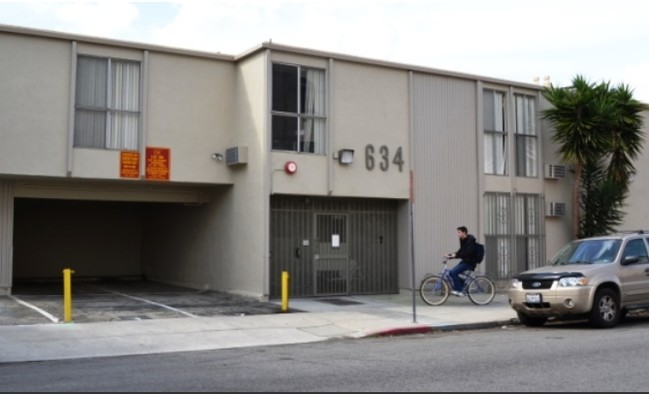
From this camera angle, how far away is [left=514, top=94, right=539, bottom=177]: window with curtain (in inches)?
835

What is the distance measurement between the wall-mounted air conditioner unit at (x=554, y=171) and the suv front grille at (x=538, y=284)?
27.7ft

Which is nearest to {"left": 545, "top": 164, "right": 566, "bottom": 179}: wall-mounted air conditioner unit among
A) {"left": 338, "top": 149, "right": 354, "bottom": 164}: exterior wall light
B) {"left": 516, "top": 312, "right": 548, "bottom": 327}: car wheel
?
{"left": 338, "top": 149, "right": 354, "bottom": 164}: exterior wall light

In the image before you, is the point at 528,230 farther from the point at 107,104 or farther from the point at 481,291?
the point at 107,104

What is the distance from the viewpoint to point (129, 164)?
17.0 m

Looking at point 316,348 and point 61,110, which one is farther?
point 61,110

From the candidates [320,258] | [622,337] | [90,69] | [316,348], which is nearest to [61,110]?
[90,69]

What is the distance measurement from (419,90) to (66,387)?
13349 mm

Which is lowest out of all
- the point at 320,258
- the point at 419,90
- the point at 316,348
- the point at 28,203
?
the point at 316,348

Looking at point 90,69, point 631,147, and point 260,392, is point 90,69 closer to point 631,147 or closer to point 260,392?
point 260,392

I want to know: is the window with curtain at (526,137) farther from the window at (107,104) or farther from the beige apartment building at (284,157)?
the window at (107,104)

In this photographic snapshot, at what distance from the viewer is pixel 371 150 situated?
18578 millimetres

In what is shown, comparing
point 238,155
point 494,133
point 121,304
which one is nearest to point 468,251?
point 494,133

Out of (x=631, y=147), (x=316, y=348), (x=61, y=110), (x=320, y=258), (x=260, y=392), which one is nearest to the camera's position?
(x=260, y=392)

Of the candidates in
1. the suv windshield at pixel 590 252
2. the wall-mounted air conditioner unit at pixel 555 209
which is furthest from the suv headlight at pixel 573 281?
the wall-mounted air conditioner unit at pixel 555 209
